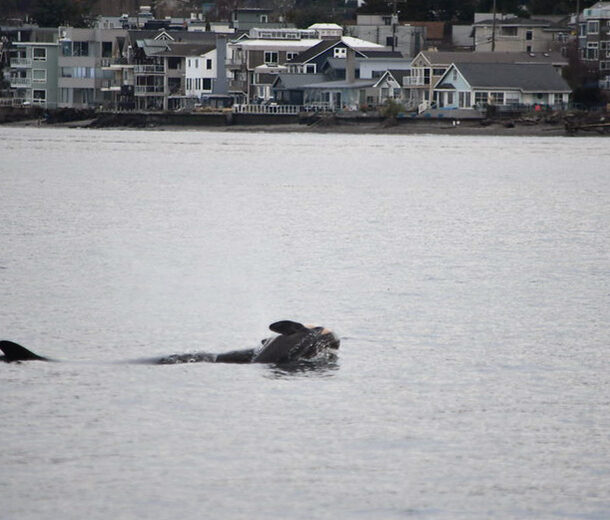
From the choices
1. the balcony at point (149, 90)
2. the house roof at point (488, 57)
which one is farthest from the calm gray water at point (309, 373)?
the balcony at point (149, 90)

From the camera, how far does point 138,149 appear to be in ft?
387

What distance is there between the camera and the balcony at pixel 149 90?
154250 mm

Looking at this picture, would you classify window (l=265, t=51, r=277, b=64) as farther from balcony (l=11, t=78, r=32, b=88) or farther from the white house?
balcony (l=11, t=78, r=32, b=88)

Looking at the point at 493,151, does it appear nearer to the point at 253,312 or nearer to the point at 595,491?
the point at 253,312

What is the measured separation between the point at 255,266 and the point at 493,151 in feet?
305

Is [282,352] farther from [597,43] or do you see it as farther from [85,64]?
[85,64]

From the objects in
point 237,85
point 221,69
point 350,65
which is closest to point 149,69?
point 221,69

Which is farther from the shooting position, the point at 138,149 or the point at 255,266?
the point at 138,149

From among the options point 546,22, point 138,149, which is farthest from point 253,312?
point 546,22

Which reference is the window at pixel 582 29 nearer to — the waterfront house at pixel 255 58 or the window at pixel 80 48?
the waterfront house at pixel 255 58

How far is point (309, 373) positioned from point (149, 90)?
138 metres

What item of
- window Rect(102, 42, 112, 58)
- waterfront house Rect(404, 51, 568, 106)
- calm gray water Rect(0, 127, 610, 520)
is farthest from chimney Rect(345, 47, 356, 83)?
calm gray water Rect(0, 127, 610, 520)

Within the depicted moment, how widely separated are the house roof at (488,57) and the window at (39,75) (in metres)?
55.6

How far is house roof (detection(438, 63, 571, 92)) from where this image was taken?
129500 mm
